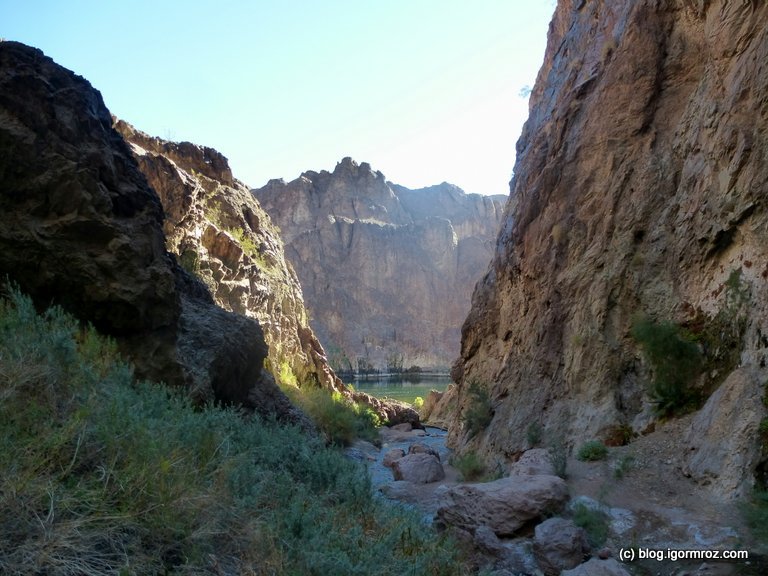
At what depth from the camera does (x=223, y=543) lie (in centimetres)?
358

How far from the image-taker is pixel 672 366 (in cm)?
875

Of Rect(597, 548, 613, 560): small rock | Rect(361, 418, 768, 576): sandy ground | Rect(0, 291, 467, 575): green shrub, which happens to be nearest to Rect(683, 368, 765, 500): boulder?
Rect(361, 418, 768, 576): sandy ground

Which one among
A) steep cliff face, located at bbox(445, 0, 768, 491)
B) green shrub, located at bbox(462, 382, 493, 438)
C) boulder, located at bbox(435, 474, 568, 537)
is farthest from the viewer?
green shrub, located at bbox(462, 382, 493, 438)

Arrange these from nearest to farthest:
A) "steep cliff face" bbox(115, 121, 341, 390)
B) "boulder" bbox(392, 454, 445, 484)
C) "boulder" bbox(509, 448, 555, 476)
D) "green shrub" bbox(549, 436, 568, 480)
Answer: "green shrub" bbox(549, 436, 568, 480) < "boulder" bbox(509, 448, 555, 476) < "boulder" bbox(392, 454, 445, 484) < "steep cliff face" bbox(115, 121, 341, 390)

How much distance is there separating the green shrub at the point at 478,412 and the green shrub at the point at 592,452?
465 centimetres

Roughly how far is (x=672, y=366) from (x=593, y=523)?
11.3 ft

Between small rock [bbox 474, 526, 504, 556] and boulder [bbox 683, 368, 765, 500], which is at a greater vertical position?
boulder [bbox 683, 368, 765, 500]

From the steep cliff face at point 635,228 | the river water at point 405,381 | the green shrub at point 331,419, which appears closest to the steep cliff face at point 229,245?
the green shrub at point 331,419

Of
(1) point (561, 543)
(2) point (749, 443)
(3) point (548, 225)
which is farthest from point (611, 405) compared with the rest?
(3) point (548, 225)

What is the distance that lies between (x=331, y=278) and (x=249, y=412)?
79.3m

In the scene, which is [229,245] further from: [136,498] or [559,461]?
[136,498]

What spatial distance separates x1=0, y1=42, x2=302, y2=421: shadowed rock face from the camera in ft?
23.5

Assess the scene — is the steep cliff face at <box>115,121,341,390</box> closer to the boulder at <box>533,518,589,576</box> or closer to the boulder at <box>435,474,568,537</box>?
the boulder at <box>435,474,568,537</box>

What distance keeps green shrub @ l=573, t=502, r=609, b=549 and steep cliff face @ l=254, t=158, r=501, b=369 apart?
255ft
